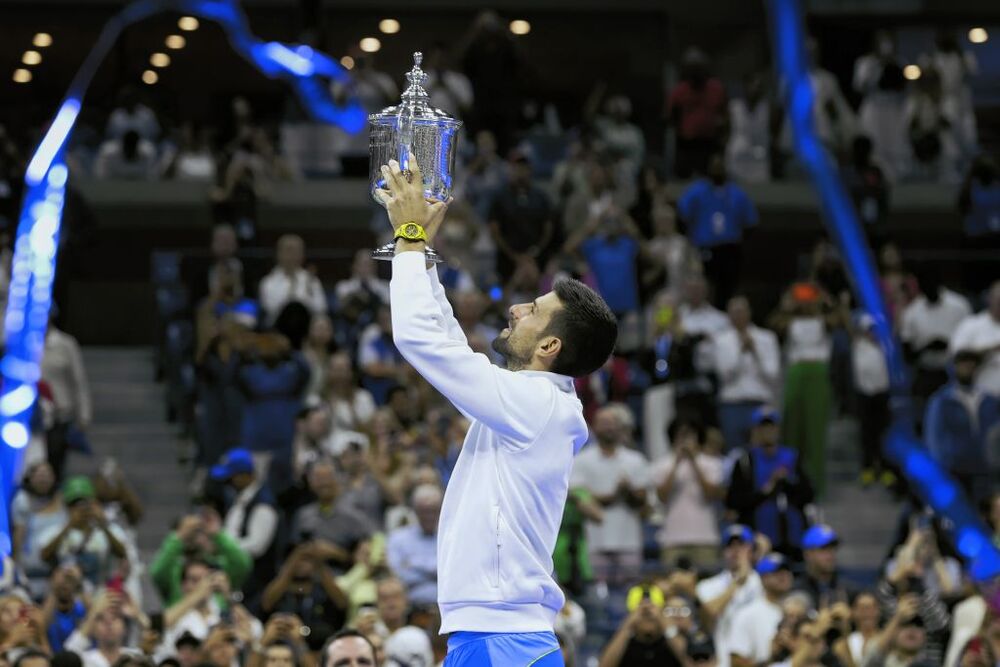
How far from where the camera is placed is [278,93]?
2641cm

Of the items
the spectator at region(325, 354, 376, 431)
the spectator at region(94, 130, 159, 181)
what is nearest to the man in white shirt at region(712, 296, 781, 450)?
the spectator at region(325, 354, 376, 431)

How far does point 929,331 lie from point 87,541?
7839 mm

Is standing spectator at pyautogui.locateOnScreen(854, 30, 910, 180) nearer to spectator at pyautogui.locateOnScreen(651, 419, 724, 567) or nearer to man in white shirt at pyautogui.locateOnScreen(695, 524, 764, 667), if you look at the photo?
spectator at pyautogui.locateOnScreen(651, 419, 724, 567)

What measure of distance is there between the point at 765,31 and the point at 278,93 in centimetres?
619

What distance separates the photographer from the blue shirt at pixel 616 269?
16922 mm

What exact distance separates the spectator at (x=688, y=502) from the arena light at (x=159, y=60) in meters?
14.0

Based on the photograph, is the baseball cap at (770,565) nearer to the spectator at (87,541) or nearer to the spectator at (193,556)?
the spectator at (193,556)

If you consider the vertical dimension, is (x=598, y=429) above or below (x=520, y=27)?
below

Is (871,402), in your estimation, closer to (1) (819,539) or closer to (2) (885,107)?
(1) (819,539)

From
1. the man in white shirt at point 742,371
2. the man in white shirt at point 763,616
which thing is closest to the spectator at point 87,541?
the man in white shirt at point 763,616

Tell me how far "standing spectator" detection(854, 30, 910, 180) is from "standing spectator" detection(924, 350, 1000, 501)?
657 centimetres

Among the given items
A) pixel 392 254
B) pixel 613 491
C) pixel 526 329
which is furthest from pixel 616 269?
pixel 392 254

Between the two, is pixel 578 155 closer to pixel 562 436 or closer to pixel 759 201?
pixel 759 201

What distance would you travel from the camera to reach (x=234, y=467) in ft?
43.6
